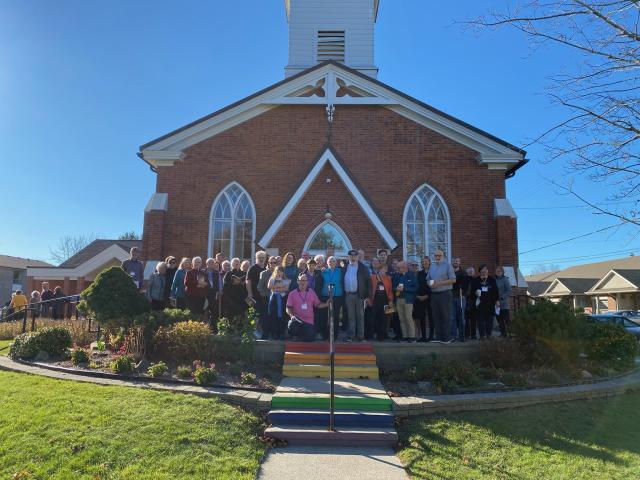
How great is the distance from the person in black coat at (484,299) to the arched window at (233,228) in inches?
268

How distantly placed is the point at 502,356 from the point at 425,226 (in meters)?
5.83

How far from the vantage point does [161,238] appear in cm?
1377

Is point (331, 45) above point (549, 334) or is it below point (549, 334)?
above

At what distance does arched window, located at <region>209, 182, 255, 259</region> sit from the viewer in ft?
46.3

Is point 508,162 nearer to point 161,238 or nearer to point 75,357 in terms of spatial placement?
point 161,238

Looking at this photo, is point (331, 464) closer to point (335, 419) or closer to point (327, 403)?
point (335, 419)

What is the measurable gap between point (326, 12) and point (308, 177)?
10919 mm

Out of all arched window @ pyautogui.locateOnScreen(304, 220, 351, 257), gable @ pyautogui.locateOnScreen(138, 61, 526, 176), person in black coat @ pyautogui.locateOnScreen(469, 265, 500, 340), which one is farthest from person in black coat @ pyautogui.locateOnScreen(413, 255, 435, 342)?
gable @ pyautogui.locateOnScreen(138, 61, 526, 176)

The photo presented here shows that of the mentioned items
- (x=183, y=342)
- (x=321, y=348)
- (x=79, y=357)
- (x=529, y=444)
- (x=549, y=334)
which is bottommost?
(x=529, y=444)

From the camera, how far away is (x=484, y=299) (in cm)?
1012

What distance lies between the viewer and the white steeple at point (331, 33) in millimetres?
19844

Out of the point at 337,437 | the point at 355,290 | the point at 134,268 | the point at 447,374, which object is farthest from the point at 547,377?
the point at 134,268

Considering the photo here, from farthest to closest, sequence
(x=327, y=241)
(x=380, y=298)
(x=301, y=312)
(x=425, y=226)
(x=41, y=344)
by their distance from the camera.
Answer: (x=425, y=226) < (x=327, y=241) < (x=380, y=298) < (x=301, y=312) < (x=41, y=344)

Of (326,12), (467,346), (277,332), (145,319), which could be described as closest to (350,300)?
(277,332)
